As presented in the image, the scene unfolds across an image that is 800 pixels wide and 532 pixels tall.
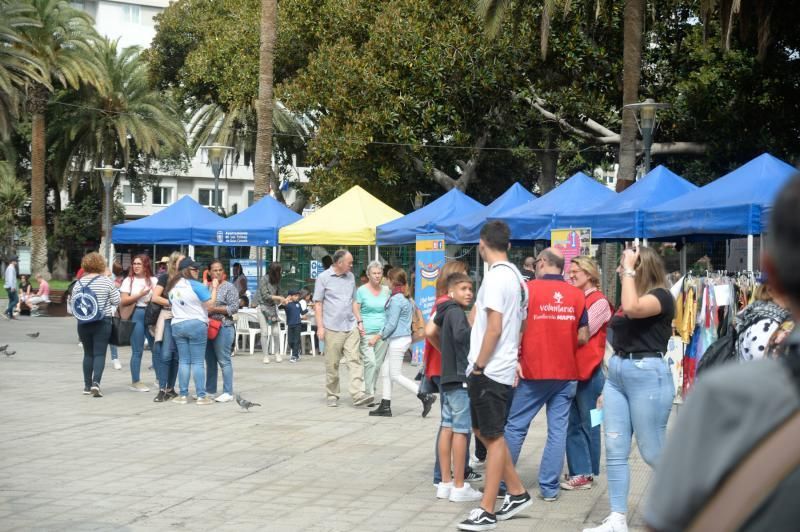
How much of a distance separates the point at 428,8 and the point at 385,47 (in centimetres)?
154

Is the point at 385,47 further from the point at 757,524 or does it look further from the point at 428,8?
the point at 757,524

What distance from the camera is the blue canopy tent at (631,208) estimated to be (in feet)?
50.0

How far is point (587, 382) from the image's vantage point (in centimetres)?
830

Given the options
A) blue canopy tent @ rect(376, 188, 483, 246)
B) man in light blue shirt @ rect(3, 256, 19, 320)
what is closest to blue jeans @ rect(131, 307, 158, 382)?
blue canopy tent @ rect(376, 188, 483, 246)

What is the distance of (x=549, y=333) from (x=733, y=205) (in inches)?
235

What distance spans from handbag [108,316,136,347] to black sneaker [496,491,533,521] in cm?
822

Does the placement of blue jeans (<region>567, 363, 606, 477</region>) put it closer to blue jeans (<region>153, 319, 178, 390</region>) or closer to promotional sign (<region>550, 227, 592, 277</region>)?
promotional sign (<region>550, 227, 592, 277</region>)

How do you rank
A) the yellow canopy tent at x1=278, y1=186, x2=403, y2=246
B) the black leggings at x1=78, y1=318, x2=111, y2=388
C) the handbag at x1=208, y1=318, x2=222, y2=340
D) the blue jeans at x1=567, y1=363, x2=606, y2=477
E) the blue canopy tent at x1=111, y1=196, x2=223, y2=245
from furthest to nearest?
the blue canopy tent at x1=111, y1=196, x2=223, y2=245
the yellow canopy tent at x1=278, y1=186, x2=403, y2=246
the black leggings at x1=78, y1=318, x2=111, y2=388
the handbag at x1=208, y1=318, x2=222, y2=340
the blue jeans at x1=567, y1=363, x2=606, y2=477

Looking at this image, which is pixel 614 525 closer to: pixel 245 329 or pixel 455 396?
pixel 455 396

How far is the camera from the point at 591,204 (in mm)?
17594

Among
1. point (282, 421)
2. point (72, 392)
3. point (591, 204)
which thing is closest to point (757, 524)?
point (282, 421)

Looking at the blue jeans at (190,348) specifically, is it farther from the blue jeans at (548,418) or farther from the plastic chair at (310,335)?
the plastic chair at (310,335)

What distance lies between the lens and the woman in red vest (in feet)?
26.6

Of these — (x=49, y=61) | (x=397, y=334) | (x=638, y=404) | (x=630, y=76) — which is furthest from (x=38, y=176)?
(x=638, y=404)
